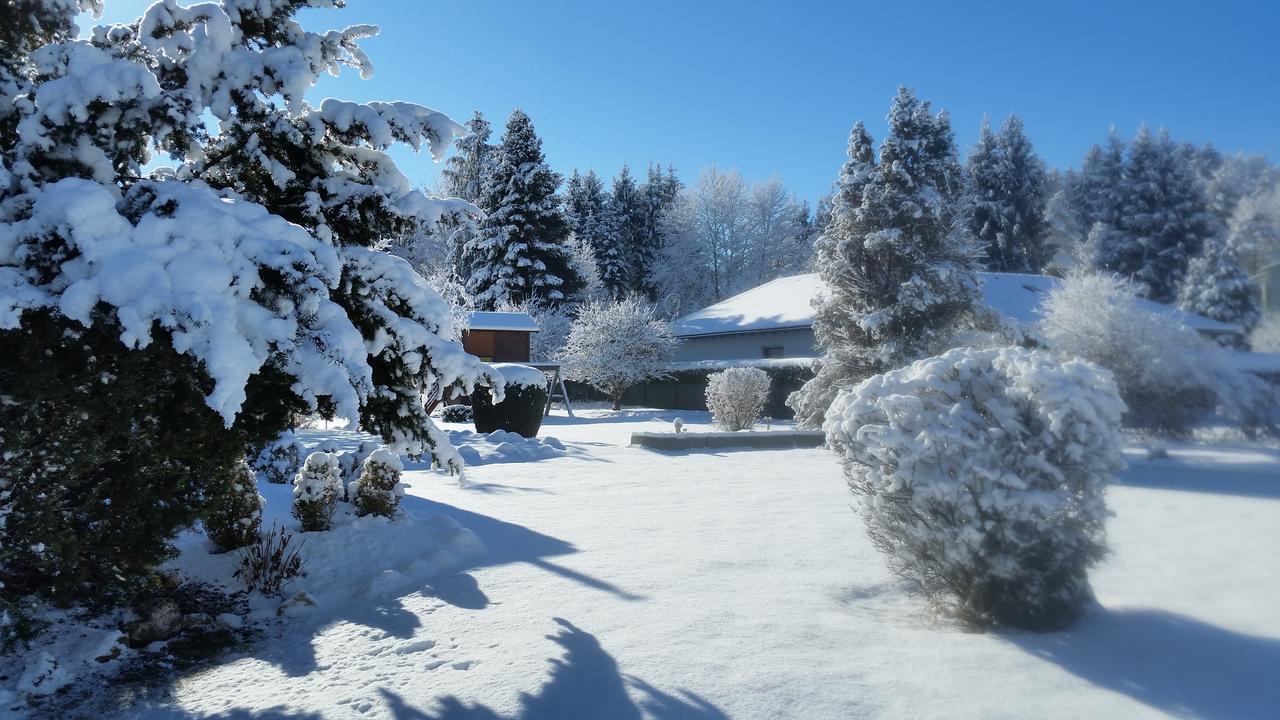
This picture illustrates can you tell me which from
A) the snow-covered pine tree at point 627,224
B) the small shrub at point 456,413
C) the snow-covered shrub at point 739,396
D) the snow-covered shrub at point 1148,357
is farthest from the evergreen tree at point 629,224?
the snow-covered shrub at point 1148,357

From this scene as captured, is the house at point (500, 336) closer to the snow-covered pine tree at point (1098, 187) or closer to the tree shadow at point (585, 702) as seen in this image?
the snow-covered pine tree at point (1098, 187)

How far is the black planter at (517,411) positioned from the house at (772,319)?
36.7 feet

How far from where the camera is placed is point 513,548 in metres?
6.27

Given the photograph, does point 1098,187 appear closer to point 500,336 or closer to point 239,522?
point 500,336

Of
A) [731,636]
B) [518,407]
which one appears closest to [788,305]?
[518,407]

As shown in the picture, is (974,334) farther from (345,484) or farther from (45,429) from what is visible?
(45,429)

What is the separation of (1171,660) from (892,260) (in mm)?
15186

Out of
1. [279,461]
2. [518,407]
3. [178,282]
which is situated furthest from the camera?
[518,407]

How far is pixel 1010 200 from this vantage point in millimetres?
39250

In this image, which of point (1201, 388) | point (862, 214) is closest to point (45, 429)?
point (1201, 388)

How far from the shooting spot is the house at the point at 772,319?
25.5 meters

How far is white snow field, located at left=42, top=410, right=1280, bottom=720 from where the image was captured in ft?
10.4

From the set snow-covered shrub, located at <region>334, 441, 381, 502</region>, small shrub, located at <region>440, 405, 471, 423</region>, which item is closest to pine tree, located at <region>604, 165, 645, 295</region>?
small shrub, located at <region>440, 405, 471, 423</region>

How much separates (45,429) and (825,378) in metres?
15.8
